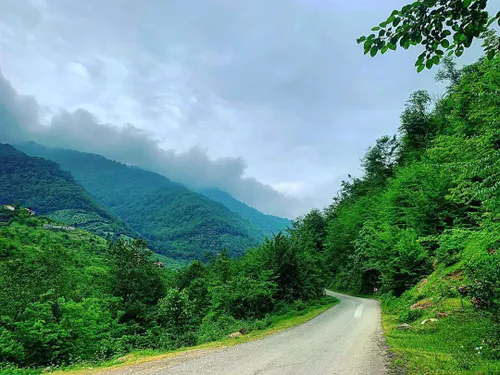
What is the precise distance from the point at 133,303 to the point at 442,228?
85.0 feet

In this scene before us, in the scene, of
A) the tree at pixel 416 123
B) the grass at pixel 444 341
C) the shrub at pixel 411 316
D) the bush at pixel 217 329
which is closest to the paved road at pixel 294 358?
the grass at pixel 444 341

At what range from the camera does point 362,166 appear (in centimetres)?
6028

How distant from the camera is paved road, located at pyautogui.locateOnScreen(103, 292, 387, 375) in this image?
23.7ft

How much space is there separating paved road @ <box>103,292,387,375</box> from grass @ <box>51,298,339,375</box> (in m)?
0.78

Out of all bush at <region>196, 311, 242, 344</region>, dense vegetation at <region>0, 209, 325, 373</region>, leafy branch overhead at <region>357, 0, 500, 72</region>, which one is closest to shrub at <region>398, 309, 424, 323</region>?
dense vegetation at <region>0, 209, 325, 373</region>

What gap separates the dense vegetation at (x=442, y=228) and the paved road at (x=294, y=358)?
3.82 ft

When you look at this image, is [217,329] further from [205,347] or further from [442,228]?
[442,228]

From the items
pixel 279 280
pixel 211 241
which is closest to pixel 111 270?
pixel 279 280

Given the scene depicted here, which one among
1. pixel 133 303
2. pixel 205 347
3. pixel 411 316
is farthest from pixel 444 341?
pixel 133 303

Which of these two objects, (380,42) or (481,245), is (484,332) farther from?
(380,42)

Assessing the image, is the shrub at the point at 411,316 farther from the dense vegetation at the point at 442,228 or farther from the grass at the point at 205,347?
the grass at the point at 205,347

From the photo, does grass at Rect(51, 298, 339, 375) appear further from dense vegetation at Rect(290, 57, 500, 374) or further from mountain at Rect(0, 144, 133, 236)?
mountain at Rect(0, 144, 133, 236)

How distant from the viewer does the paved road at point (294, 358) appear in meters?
7.23

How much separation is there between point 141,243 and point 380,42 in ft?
93.8
